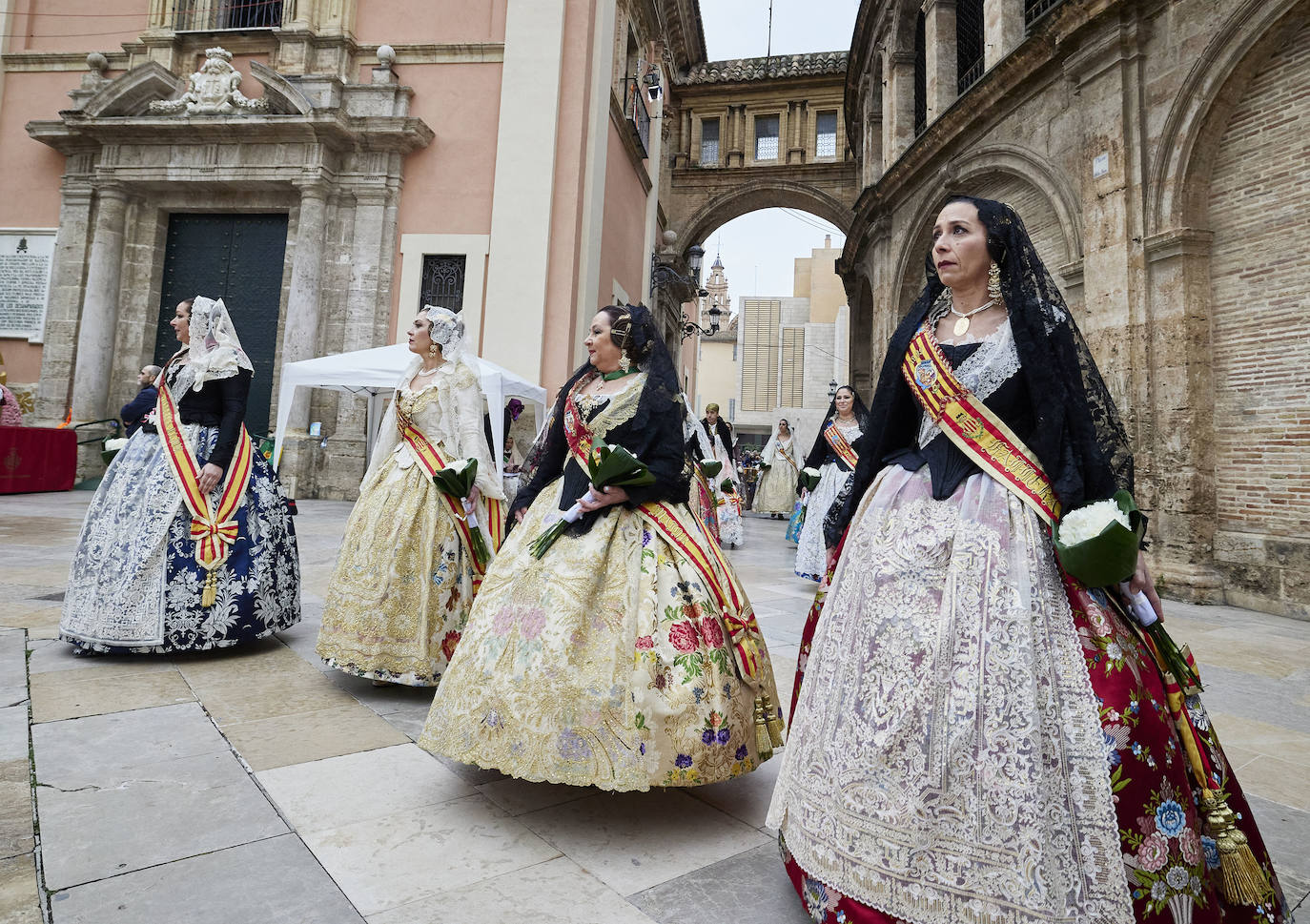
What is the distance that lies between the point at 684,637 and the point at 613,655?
23 cm

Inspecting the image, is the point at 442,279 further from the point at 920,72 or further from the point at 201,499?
the point at 920,72

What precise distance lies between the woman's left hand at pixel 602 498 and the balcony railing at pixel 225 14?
565 inches

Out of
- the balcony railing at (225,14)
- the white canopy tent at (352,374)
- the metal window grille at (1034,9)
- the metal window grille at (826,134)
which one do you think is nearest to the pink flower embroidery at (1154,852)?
the white canopy tent at (352,374)

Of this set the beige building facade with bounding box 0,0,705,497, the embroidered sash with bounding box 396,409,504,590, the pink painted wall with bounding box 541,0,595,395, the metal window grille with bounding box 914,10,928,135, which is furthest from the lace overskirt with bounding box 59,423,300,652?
the metal window grille with bounding box 914,10,928,135

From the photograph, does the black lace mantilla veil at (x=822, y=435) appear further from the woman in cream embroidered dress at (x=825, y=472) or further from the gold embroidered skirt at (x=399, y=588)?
the gold embroidered skirt at (x=399, y=588)

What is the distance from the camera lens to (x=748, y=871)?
2053 millimetres

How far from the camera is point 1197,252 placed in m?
7.21

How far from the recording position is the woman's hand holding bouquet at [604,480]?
244 cm

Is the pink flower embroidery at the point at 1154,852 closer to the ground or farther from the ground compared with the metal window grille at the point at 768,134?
closer to the ground

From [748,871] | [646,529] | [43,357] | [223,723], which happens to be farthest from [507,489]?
[43,357]

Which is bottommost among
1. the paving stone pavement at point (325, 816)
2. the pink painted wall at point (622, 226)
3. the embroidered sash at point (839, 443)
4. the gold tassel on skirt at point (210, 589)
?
the paving stone pavement at point (325, 816)

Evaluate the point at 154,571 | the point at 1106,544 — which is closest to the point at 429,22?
the point at 154,571

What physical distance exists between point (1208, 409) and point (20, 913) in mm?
8832

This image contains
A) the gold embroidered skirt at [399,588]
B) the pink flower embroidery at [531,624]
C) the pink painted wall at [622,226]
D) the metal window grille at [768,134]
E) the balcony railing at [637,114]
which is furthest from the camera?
the metal window grille at [768,134]
